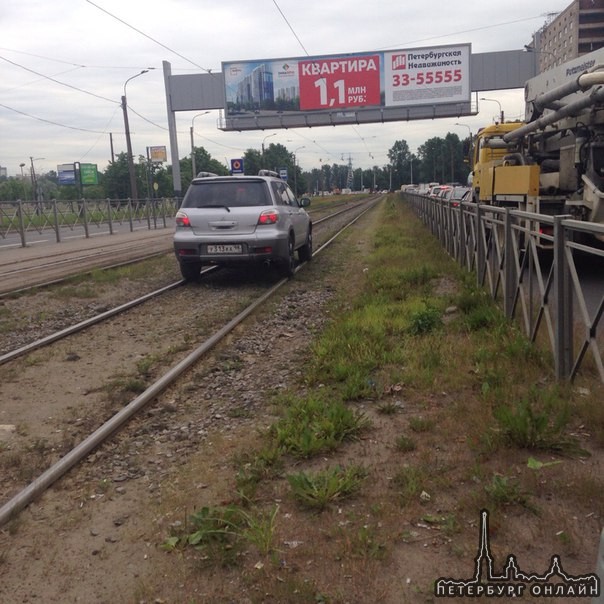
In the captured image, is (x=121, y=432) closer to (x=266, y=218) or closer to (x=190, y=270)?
(x=266, y=218)

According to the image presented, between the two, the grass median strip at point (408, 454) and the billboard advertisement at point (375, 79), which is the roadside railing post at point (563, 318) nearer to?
the grass median strip at point (408, 454)

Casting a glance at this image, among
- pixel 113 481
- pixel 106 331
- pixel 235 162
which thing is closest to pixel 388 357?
pixel 113 481

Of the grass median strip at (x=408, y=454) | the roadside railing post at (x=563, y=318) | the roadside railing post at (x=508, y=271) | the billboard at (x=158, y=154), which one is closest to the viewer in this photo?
the grass median strip at (x=408, y=454)

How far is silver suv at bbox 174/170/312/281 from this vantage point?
9.86 meters

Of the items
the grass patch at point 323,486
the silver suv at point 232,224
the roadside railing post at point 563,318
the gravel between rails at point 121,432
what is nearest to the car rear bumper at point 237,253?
the silver suv at point 232,224

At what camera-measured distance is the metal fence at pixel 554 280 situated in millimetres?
4152

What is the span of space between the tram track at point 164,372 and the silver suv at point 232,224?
53 cm

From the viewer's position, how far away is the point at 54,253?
58.0 feet

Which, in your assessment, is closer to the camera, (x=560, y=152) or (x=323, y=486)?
(x=323, y=486)

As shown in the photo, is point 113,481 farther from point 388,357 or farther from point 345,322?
point 345,322

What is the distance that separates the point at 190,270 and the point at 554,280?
713 cm

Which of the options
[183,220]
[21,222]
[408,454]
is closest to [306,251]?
[183,220]

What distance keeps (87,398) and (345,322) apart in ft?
9.44

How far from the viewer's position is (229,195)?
33.5 feet
